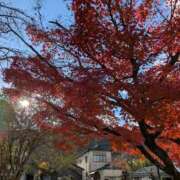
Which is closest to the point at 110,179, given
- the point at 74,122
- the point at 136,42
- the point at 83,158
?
the point at 83,158

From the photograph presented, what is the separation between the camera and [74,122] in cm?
1309

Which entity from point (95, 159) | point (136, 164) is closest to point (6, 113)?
point (136, 164)

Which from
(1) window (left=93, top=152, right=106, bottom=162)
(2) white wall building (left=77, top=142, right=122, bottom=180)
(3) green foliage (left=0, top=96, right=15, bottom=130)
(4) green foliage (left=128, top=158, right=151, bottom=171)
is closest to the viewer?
(3) green foliage (left=0, top=96, right=15, bottom=130)

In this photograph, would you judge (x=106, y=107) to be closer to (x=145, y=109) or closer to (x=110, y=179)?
(x=145, y=109)

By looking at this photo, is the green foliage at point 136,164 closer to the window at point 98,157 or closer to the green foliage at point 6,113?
the window at point 98,157

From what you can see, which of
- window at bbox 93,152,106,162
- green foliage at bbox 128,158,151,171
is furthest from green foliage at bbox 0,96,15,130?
window at bbox 93,152,106,162

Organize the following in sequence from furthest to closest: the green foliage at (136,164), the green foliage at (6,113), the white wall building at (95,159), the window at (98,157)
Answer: the window at (98,157) < the white wall building at (95,159) < the green foliage at (136,164) < the green foliage at (6,113)

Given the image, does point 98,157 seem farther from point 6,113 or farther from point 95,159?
point 6,113

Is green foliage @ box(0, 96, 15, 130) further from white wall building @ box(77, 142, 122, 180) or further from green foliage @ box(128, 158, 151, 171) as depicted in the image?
white wall building @ box(77, 142, 122, 180)

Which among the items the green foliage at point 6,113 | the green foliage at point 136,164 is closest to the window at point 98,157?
the green foliage at point 136,164

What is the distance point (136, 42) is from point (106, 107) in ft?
7.77

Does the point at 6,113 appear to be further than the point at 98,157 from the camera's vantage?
No

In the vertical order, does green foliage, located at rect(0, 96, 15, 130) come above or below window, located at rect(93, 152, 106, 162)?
below

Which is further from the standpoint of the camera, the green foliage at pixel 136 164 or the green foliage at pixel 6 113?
the green foliage at pixel 136 164
